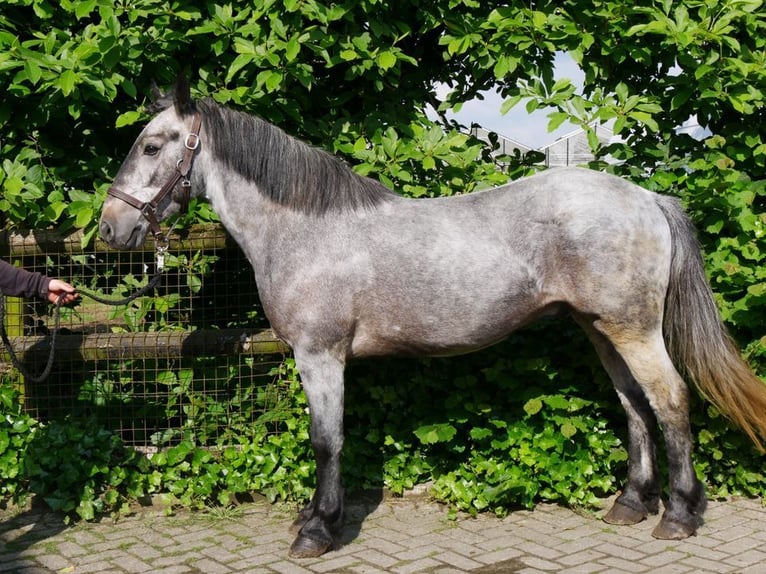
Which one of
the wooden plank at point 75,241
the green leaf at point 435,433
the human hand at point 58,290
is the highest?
the wooden plank at point 75,241

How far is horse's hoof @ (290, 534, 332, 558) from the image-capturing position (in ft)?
13.3

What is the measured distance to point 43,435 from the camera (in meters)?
4.88

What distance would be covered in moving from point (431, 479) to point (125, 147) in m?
2.95

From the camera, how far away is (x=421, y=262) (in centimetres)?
410

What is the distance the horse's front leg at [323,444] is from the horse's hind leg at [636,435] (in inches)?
59.0

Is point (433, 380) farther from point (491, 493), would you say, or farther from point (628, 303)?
point (628, 303)

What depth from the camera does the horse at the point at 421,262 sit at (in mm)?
4047

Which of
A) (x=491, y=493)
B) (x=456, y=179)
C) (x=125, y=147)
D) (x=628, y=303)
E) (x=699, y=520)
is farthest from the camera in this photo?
(x=125, y=147)

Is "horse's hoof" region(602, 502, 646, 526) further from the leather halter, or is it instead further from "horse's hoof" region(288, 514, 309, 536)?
the leather halter

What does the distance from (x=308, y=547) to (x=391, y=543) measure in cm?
47

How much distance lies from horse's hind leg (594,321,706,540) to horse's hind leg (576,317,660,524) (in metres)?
0.27

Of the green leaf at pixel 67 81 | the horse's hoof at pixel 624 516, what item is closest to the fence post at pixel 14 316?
the green leaf at pixel 67 81

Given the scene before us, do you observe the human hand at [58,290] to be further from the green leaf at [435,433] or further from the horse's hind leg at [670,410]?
the horse's hind leg at [670,410]

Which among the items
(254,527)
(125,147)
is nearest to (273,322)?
(254,527)
